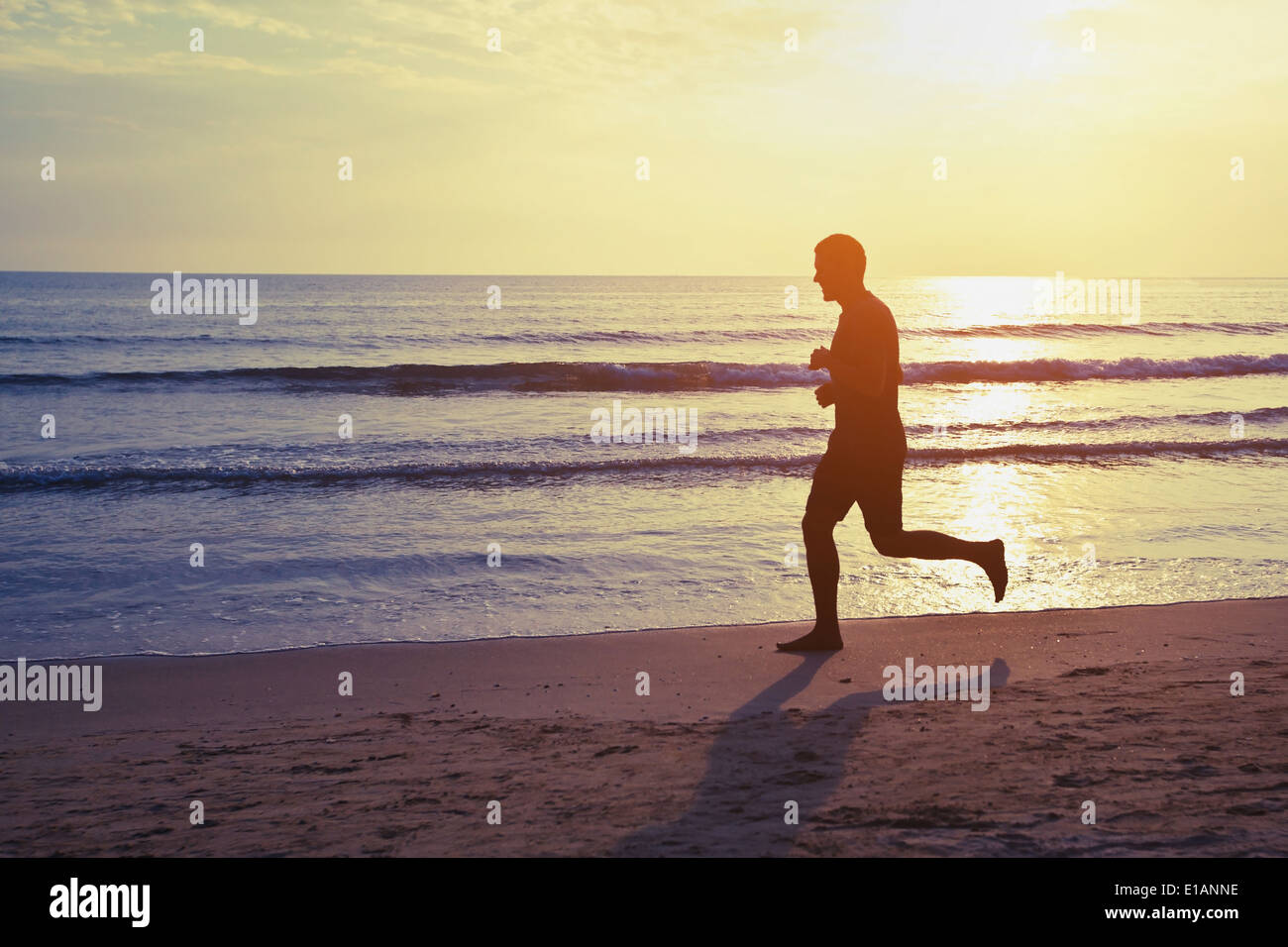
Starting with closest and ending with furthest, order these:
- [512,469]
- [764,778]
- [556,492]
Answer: [764,778] < [556,492] < [512,469]

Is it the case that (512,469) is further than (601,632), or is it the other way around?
(512,469)

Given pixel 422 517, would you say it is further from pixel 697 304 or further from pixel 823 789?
pixel 697 304

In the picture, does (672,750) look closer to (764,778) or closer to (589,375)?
(764,778)

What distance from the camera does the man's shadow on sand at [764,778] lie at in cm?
289

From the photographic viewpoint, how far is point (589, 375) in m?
22.8

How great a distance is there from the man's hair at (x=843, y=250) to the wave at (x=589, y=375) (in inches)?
651

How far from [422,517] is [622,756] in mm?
6165

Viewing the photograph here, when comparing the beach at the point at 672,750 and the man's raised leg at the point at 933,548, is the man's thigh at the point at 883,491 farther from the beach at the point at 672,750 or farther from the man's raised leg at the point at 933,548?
the beach at the point at 672,750

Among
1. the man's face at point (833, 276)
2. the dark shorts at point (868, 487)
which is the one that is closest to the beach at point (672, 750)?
the dark shorts at point (868, 487)

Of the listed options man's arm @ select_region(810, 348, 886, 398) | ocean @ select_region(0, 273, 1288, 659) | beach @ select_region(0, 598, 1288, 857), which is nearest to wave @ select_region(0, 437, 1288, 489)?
ocean @ select_region(0, 273, 1288, 659)

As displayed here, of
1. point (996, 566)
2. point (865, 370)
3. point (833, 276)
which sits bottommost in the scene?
point (996, 566)

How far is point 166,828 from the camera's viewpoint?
3.16 m

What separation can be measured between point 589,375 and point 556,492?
12351 mm

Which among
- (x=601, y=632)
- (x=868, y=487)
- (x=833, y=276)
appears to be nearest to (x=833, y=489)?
(x=868, y=487)
